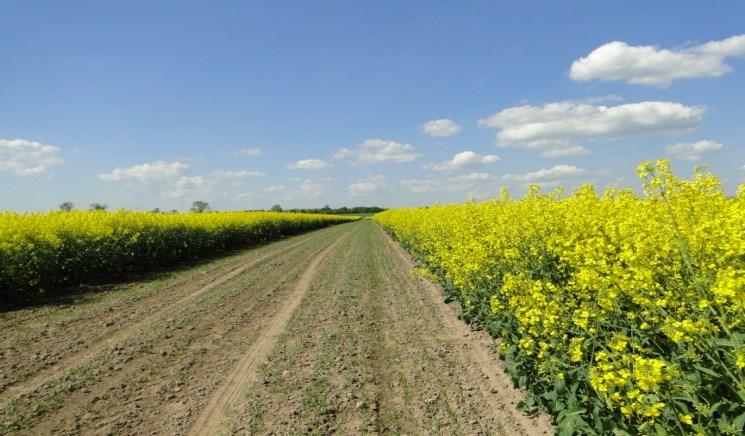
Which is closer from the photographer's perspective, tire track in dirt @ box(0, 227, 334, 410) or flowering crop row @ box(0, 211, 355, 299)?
tire track in dirt @ box(0, 227, 334, 410)

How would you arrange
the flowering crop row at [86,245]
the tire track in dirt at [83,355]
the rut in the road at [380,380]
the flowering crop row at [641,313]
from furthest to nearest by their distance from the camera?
the flowering crop row at [86,245] < the tire track in dirt at [83,355] < the rut in the road at [380,380] < the flowering crop row at [641,313]

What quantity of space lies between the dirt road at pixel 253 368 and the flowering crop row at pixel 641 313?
1.01m

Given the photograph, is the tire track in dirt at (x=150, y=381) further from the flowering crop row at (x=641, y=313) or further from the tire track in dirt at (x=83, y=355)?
the flowering crop row at (x=641, y=313)

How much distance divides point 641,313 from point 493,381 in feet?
10.1

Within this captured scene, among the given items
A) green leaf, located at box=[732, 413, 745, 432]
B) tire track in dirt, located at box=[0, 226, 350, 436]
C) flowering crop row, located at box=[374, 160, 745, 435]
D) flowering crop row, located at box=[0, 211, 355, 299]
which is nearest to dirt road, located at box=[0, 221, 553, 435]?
tire track in dirt, located at box=[0, 226, 350, 436]

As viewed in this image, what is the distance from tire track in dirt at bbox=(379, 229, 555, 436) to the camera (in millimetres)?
5398

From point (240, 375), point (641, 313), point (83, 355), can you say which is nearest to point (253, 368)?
point (240, 375)

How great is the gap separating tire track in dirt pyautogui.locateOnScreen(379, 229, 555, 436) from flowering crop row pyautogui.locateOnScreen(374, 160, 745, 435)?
229mm

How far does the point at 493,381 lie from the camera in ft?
22.0

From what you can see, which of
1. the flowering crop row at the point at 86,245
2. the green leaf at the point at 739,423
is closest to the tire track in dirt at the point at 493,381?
the green leaf at the point at 739,423

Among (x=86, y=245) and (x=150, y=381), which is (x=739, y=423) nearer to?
(x=150, y=381)

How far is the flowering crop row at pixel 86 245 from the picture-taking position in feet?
44.7

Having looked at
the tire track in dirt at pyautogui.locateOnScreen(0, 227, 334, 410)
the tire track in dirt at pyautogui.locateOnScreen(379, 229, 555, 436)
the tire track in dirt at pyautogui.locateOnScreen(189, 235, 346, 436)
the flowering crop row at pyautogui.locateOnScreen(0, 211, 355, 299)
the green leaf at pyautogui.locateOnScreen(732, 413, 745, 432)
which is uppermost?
the flowering crop row at pyautogui.locateOnScreen(0, 211, 355, 299)

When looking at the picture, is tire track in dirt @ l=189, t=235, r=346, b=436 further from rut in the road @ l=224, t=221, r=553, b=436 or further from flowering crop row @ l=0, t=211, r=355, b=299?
flowering crop row @ l=0, t=211, r=355, b=299
